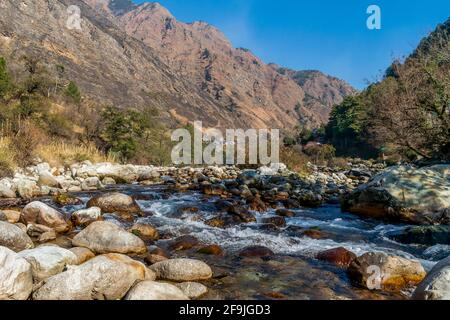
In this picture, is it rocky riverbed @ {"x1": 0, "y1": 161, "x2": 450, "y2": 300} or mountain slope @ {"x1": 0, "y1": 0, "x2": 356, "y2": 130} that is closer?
rocky riverbed @ {"x1": 0, "y1": 161, "x2": 450, "y2": 300}

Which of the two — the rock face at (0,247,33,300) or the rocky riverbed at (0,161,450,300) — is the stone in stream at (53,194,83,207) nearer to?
the rocky riverbed at (0,161,450,300)

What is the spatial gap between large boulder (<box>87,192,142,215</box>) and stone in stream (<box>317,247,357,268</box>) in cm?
406

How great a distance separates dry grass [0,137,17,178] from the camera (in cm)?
1059

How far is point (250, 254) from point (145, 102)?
75.6 metres

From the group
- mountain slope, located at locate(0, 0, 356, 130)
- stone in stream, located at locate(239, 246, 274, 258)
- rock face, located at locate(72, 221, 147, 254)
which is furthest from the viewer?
mountain slope, located at locate(0, 0, 356, 130)

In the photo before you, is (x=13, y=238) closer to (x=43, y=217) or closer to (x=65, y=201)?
(x=43, y=217)

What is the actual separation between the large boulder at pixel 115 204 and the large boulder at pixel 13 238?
113 inches

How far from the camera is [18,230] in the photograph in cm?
468

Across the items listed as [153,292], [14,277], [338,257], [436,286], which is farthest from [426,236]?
[14,277]

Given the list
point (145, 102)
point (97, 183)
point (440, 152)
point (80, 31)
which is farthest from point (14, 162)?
point (80, 31)

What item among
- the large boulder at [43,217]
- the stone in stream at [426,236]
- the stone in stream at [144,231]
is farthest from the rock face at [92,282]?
the stone in stream at [426,236]

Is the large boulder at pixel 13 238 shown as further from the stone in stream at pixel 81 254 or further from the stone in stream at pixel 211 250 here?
the stone in stream at pixel 211 250

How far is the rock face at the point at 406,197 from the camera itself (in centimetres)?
795


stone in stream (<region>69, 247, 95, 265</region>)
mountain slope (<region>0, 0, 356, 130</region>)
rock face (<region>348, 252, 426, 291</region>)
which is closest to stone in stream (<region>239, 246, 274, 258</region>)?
rock face (<region>348, 252, 426, 291</region>)
